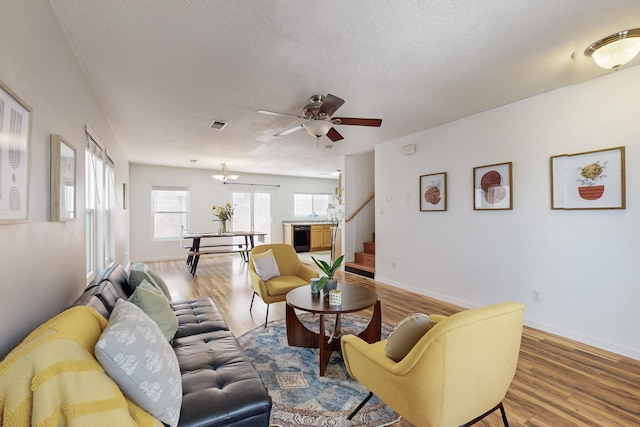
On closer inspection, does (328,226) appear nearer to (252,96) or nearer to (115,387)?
(252,96)

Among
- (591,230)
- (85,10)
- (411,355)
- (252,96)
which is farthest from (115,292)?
(591,230)

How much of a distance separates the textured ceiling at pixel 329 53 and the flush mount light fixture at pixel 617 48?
0.06 m

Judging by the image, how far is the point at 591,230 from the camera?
2.76 meters

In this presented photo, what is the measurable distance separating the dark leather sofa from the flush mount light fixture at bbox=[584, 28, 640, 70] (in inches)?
120

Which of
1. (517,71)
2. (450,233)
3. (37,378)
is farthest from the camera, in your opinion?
(450,233)

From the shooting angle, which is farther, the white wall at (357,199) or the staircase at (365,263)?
the white wall at (357,199)

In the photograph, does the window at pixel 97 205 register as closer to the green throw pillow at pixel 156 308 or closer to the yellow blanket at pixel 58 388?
the green throw pillow at pixel 156 308

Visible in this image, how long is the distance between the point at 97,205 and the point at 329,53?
113 inches

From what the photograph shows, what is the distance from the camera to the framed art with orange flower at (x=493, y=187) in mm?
3373

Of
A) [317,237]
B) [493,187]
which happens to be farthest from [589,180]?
[317,237]

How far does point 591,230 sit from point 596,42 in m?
1.65

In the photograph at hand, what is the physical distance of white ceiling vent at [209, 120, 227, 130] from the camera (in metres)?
3.84

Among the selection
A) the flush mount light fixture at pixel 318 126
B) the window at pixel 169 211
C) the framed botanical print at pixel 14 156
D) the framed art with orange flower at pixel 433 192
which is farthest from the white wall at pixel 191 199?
the framed botanical print at pixel 14 156

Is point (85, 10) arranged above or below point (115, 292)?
above
